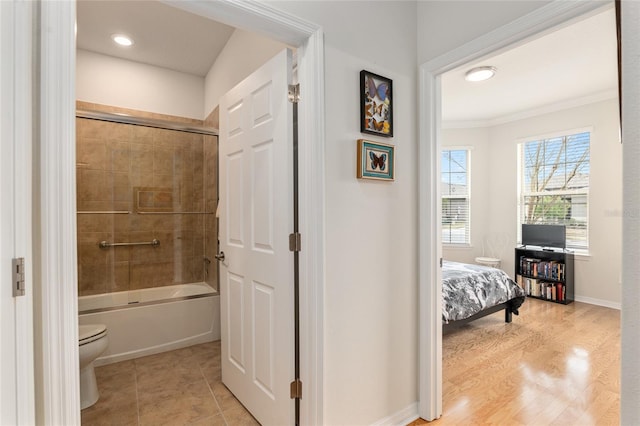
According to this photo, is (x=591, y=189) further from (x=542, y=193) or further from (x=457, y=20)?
(x=457, y=20)

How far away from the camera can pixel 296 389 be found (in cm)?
168

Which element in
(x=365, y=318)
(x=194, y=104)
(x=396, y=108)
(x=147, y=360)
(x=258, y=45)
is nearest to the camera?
(x=365, y=318)

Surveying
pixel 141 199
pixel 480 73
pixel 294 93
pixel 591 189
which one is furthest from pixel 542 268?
pixel 141 199

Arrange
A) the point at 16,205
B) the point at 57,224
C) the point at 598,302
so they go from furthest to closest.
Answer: the point at 598,302 → the point at 57,224 → the point at 16,205

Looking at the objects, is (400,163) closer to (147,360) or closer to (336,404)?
(336,404)

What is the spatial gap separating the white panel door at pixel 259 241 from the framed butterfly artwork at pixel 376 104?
399 mm

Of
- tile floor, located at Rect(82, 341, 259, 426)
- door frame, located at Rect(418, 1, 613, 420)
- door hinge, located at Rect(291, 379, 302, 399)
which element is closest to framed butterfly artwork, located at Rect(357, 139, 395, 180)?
door frame, located at Rect(418, 1, 613, 420)

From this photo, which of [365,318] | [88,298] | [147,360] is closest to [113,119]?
[88,298]

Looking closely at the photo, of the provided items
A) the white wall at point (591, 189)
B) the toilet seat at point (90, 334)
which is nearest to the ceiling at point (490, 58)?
the white wall at point (591, 189)

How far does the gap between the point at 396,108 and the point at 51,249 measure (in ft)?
5.70

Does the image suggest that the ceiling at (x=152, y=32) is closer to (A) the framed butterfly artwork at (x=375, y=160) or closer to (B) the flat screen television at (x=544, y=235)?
(A) the framed butterfly artwork at (x=375, y=160)

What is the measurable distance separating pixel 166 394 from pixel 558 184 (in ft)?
18.3

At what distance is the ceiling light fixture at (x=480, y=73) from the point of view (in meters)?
3.53

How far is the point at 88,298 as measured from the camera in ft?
10.2
